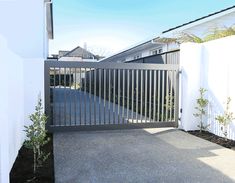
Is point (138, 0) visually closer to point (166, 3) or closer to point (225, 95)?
point (166, 3)

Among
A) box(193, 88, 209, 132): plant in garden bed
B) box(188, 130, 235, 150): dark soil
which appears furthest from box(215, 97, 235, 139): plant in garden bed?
box(193, 88, 209, 132): plant in garden bed

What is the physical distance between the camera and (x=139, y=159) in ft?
16.3

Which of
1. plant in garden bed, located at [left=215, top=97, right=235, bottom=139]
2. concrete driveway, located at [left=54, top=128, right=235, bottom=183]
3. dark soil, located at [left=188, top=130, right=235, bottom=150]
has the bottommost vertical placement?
concrete driveway, located at [left=54, top=128, right=235, bottom=183]

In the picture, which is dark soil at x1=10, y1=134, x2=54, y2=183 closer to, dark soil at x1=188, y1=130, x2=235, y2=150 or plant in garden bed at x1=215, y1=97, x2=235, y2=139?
dark soil at x1=188, y1=130, x2=235, y2=150

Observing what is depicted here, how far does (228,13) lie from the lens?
10.5m

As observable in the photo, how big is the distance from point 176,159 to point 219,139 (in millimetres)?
2102

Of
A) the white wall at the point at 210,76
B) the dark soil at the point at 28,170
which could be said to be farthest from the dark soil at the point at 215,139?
the dark soil at the point at 28,170

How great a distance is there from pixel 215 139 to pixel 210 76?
1.76 metres

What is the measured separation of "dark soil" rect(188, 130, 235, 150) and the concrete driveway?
247 mm

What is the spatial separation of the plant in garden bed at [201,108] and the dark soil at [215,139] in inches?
7.6

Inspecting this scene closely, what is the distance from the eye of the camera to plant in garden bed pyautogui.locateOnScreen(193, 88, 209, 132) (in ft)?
23.6

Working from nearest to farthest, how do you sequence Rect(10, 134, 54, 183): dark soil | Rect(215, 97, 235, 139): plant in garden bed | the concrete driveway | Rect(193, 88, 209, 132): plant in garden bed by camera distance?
Rect(10, 134, 54, 183): dark soil → the concrete driveway → Rect(215, 97, 235, 139): plant in garden bed → Rect(193, 88, 209, 132): plant in garden bed

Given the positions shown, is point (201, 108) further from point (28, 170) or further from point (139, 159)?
point (28, 170)

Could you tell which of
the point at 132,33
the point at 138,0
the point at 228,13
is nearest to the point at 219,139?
the point at 228,13
